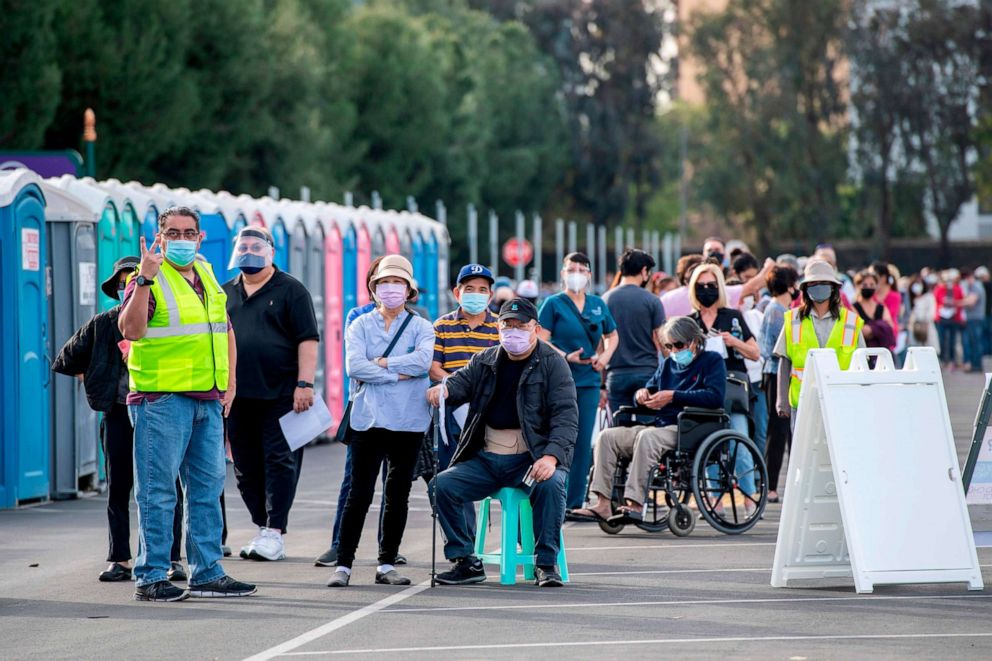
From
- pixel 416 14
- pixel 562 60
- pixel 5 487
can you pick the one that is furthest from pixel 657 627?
pixel 562 60

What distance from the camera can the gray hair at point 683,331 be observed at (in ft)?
41.0

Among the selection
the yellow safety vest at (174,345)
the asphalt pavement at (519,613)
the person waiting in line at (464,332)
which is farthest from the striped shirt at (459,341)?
the yellow safety vest at (174,345)

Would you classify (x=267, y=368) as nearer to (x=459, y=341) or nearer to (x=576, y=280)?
(x=459, y=341)

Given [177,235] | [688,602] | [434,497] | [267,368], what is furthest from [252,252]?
[688,602]

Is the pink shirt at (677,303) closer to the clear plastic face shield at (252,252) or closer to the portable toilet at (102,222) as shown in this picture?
the portable toilet at (102,222)

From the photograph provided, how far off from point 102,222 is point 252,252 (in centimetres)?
527

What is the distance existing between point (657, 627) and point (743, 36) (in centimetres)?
6329

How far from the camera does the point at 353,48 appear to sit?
55438 millimetres

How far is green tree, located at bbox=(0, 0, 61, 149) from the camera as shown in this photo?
33.8m

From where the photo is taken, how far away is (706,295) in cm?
1368

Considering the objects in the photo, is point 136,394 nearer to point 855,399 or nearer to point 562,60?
point 855,399

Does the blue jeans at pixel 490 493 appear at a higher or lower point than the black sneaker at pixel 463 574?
higher

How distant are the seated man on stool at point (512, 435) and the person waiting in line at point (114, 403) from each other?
155 centimetres

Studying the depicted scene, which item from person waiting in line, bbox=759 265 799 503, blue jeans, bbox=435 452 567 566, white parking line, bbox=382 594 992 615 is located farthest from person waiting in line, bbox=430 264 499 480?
person waiting in line, bbox=759 265 799 503
